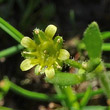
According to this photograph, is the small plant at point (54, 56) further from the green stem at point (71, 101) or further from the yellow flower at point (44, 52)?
the green stem at point (71, 101)

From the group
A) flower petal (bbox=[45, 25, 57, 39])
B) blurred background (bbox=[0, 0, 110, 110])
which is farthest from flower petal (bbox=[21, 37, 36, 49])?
blurred background (bbox=[0, 0, 110, 110])

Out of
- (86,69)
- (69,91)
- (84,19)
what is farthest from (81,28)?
(86,69)

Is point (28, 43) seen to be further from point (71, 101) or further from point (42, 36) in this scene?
point (71, 101)

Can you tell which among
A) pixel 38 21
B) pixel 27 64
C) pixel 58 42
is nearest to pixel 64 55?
pixel 58 42

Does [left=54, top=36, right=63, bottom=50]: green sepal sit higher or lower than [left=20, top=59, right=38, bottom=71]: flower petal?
higher

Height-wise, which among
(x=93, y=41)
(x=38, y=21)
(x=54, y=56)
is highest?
(x=38, y=21)

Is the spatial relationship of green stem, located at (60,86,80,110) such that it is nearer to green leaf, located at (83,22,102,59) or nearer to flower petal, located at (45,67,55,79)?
green leaf, located at (83,22,102,59)
